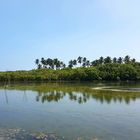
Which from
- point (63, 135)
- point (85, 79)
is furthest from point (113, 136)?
point (85, 79)

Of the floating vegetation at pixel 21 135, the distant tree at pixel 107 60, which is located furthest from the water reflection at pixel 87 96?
the distant tree at pixel 107 60

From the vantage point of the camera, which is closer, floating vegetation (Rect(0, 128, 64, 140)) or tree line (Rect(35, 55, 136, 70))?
floating vegetation (Rect(0, 128, 64, 140))

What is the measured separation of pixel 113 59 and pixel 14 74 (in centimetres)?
4870

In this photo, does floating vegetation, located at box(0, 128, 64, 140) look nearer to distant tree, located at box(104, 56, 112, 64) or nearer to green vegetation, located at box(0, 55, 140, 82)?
green vegetation, located at box(0, 55, 140, 82)

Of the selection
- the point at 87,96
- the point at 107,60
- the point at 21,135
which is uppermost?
the point at 107,60

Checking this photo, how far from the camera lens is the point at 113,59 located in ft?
484

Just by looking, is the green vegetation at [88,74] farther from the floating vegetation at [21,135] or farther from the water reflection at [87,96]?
the floating vegetation at [21,135]

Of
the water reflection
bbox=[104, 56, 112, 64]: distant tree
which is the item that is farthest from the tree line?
the water reflection

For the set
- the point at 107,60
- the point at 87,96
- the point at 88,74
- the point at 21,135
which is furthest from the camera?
the point at 107,60

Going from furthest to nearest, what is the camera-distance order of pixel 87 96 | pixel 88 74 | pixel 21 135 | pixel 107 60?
pixel 107 60 → pixel 88 74 → pixel 87 96 → pixel 21 135

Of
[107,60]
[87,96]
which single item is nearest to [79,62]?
[107,60]

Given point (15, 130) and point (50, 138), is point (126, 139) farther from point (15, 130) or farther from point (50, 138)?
point (15, 130)

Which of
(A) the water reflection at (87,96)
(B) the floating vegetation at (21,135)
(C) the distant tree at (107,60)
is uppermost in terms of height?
(C) the distant tree at (107,60)

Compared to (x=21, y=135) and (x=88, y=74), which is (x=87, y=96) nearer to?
(x=21, y=135)
